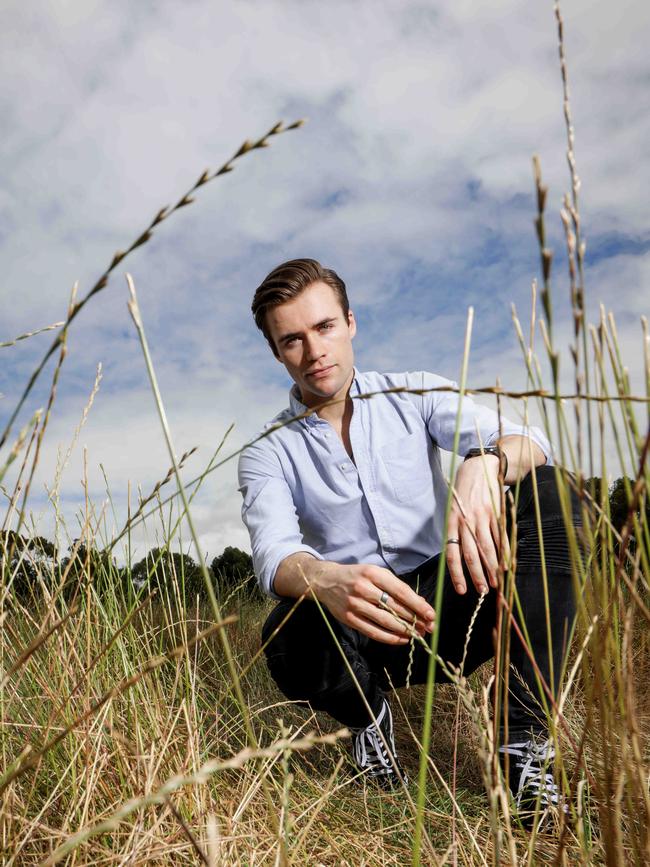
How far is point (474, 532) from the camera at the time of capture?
1.77 meters

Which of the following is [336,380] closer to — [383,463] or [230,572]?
[383,463]

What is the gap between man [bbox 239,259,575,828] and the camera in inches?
72.1

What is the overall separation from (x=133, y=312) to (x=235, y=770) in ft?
5.27

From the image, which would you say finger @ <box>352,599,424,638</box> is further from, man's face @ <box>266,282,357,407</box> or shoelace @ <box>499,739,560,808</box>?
man's face @ <box>266,282,357,407</box>

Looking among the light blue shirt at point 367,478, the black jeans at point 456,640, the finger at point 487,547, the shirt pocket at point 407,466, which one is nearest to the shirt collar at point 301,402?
the light blue shirt at point 367,478

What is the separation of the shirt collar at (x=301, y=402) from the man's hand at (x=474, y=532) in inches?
33.5

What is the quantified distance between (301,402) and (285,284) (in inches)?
18.7

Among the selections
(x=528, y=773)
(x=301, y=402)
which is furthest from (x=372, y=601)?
(x=301, y=402)

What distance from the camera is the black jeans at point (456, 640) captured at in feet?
6.53

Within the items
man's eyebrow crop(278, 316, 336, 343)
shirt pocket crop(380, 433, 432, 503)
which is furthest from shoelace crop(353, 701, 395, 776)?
man's eyebrow crop(278, 316, 336, 343)

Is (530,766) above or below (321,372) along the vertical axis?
below

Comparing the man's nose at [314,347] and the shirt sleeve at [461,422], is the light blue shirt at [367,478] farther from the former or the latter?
the man's nose at [314,347]

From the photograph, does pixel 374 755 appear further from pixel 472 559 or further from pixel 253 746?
pixel 253 746

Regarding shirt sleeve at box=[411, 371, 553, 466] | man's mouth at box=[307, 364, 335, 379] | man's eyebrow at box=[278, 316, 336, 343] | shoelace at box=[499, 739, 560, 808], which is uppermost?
man's eyebrow at box=[278, 316, 336, 343]
